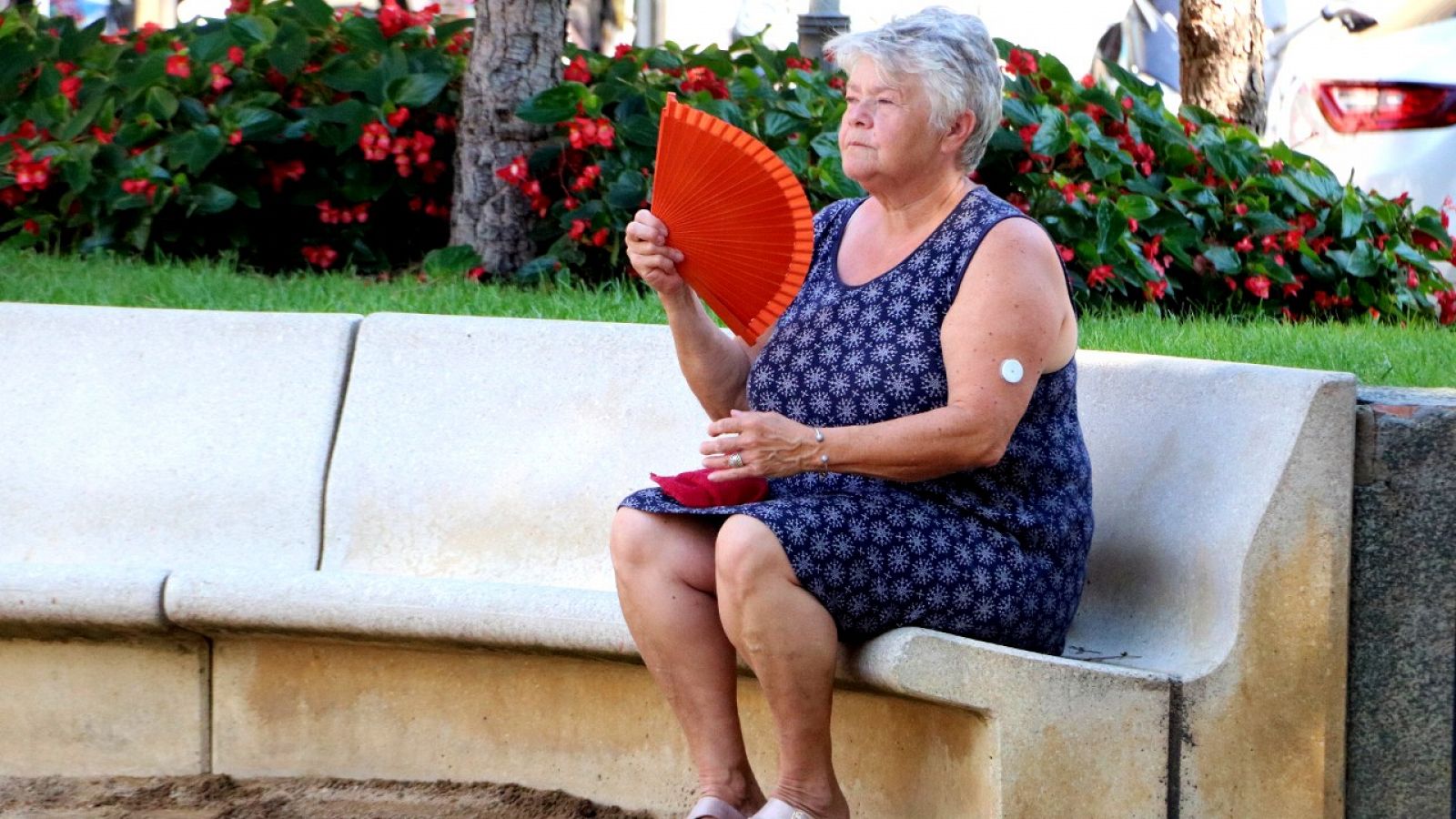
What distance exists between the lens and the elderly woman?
2.85 metres

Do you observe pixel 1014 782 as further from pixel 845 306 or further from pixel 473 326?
pixel 473 326

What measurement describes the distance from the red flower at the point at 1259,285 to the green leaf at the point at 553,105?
6.72ft


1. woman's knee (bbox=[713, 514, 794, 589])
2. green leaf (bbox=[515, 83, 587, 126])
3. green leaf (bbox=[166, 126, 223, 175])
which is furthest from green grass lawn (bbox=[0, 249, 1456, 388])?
woman's knee (bbox=[713, 514, 794, 589])

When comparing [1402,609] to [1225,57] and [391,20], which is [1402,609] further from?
[1225,57]

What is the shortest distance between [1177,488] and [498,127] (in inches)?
121

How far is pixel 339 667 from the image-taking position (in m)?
3.63

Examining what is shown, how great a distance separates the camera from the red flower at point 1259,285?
5500mm

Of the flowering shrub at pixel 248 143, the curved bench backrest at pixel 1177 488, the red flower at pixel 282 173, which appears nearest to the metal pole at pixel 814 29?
the flowering shrub at pixel 248 143

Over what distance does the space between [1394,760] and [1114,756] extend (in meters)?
0.49

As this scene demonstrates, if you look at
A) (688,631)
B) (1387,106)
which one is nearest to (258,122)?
(688,631)

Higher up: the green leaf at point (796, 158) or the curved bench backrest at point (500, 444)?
the green leaf at point (796, 158)

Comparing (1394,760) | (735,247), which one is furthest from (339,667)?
(1394,760)

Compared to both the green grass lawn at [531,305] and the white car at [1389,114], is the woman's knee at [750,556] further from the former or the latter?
the white car at [1389,114]

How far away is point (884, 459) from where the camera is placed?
2.87m
